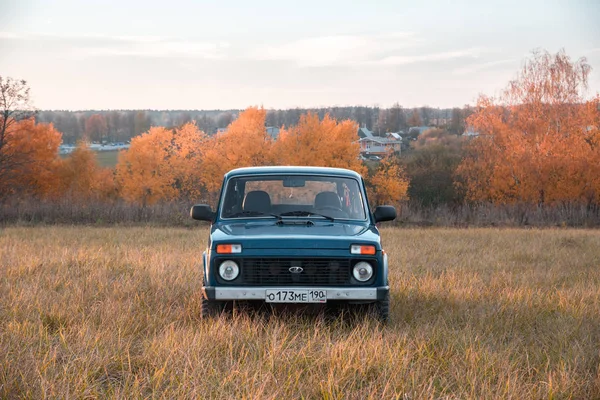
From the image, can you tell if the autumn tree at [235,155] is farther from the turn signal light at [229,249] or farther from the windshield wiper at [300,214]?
the turn signal light at [229,249]

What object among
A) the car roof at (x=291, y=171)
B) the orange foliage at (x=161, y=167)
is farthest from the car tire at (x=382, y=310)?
the orange foliage at (x=161, y=167)

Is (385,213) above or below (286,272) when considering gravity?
above

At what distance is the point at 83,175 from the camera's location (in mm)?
89125

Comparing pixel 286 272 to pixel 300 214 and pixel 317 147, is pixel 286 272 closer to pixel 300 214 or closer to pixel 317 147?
pixel 300 214

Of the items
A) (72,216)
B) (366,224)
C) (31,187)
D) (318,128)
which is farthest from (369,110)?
(366,224)

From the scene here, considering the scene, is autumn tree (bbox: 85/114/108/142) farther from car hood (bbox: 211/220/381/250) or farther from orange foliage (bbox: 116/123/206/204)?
car hood (bbox: 211/220/381/250)

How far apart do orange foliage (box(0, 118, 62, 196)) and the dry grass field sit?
2033 inches

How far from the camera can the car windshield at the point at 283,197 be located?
7.71 meters

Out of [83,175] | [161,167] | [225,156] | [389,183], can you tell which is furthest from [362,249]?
[83,175]

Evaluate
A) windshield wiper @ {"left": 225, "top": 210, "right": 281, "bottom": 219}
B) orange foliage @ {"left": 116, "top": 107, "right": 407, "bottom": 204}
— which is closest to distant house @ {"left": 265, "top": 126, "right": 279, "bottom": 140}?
orange foliage @ {"left": 116, "top": 107, "right": 407, "bottom": 204}

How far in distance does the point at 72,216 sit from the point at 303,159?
56.9 metres

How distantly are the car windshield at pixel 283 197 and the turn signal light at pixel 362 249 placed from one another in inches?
37.3

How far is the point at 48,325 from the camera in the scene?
22.6 ft

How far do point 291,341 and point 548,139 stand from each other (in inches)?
2174
